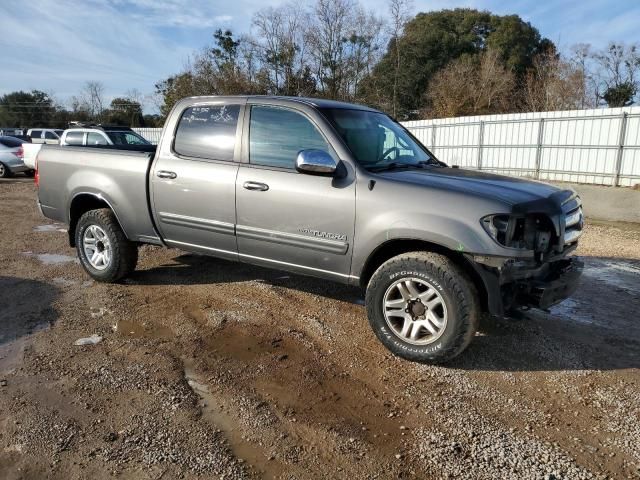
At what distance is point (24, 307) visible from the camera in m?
4.72

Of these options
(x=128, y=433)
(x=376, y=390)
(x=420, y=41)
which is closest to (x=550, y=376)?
(x=376, y=390)

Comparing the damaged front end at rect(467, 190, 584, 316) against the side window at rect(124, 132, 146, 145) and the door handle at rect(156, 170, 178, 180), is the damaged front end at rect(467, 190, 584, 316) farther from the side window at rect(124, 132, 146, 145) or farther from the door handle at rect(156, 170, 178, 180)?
the side window at rect(124, 132, 146, 145)

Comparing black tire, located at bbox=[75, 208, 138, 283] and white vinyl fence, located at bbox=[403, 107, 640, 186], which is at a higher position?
white vinyl fence, located at bbox=[403, 107, 640, 186]

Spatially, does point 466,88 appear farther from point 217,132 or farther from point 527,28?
point 217,132

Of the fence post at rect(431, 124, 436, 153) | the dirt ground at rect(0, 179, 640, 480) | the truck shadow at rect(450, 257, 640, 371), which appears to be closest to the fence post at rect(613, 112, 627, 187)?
the fence post at rect(431, 124, 436, 153)

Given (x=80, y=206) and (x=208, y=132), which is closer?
(x=208, y=132)

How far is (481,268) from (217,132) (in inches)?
105

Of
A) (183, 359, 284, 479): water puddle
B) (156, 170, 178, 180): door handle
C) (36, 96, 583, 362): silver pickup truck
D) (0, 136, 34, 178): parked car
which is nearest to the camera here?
→ (183, 359, 284, 479): water puddle

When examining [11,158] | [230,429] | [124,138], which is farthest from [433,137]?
[230,429]

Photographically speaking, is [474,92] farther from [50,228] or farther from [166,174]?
[166,174]

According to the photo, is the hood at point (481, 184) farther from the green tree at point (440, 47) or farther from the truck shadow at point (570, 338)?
the green tree at point (440, 47)

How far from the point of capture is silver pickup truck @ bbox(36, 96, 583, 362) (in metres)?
3.42

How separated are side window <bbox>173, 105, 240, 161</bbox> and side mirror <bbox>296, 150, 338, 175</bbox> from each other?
37.4 inches

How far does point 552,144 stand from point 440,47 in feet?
68.9
